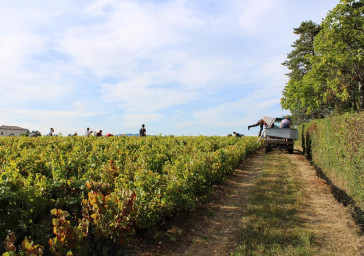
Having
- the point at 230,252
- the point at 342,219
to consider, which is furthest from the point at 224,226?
the point at 342,219

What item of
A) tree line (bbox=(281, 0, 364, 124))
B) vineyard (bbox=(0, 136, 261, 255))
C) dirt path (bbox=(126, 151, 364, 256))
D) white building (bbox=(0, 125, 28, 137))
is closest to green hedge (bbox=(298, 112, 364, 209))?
dirt path (bbox=(126, 151, 364, 256))

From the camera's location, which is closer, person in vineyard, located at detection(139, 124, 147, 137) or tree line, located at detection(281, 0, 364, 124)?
tree line, located at detection(281, 0, 364, 124)

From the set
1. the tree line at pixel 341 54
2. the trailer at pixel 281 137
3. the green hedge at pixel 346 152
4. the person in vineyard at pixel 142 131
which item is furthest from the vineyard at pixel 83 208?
the tree line at pixel 341 54

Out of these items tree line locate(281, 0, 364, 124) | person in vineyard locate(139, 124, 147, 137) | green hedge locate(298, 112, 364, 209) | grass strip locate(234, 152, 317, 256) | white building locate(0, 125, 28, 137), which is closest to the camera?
grass strip locate(234, 152, 317, 256)

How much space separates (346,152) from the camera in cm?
838

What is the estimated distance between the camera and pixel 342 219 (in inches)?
247

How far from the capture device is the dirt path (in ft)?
15.4

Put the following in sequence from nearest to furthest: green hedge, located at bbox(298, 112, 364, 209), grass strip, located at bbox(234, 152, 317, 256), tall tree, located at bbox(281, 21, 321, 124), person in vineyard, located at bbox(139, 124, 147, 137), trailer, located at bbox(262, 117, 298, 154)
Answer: grass strip, located at bbox(234, 152, 317, 256), green hedge, located at bbox(298, 112, 364, 209), trailer, located at bbox(262, 117, 298, 154), person in vineyard, located at bbox(139, 124, 147, 137), tall tree, located at bbox(281, 21, 321, 124)

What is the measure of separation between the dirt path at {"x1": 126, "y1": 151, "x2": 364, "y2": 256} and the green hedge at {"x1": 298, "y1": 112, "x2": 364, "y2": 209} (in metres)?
0.69

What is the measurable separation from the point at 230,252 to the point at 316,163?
36.2 ft

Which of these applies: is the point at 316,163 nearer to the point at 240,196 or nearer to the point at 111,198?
the point at 240,196

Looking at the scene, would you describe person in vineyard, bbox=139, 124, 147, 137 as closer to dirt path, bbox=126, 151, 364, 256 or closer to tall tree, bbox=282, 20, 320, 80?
dirt path, bbox=126, 151, 364, 256

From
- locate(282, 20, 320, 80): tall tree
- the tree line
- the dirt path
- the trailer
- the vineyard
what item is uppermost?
locate(282, 20, 320, 80): tall tree

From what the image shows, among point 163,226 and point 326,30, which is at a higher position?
point 326,30
